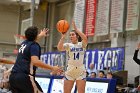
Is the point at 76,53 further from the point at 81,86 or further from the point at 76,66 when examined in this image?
the point at 81,86

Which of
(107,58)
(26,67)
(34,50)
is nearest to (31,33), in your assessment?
(34,50)

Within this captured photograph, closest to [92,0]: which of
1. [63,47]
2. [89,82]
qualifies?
[89,82]

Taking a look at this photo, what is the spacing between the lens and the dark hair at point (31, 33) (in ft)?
18.8

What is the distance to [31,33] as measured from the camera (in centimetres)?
577

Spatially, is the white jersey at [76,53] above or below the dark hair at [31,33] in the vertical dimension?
below

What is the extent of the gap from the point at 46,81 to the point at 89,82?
7.88 ft

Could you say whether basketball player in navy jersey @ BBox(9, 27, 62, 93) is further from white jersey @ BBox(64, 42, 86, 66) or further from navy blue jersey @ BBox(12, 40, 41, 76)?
white jersey @ BBox(64, 42, 86, 66)

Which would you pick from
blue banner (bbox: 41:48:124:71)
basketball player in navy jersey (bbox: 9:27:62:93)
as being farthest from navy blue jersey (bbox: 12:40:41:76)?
blue banner (bbox: 41:48:124:71)

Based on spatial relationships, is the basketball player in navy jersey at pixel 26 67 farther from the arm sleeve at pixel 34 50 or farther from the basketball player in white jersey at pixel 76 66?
the basketball player in white jersey at pixel 76 66

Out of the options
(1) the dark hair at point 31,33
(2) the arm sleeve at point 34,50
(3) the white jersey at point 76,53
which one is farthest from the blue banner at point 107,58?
(2) the arm sleeve at point 34,50

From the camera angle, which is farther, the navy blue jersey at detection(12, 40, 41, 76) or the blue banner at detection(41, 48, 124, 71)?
the blue banner at detection(41, 48, 124, 71)

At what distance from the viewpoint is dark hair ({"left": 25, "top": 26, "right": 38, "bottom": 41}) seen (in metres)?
5.74

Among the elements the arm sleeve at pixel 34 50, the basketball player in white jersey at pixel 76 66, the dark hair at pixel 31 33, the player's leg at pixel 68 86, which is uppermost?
the dark hair at pixel 31 33

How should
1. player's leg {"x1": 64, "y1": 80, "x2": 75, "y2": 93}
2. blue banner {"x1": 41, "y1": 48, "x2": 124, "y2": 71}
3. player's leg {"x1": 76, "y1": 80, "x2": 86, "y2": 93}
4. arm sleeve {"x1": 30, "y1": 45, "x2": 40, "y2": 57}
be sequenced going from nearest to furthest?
arm sleeve {"x1": 30, "y1": 45, "x2": 40, "y2": 57}
player's leg {"x1": 76, "y1": 80, "x2": 86, "y2": 93}
player's leg {"x1": 64, "y1": 80, "x2": 75, "y2": 93}
blue banner {"x1": 41, "y1": 48, "x2": 124, "y2": 71}
